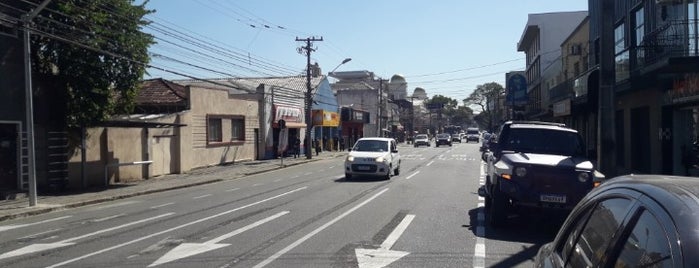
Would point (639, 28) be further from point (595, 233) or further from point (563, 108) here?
point (595, 233)

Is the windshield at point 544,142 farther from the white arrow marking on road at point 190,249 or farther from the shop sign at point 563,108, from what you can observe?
the shop sign at point 563,108

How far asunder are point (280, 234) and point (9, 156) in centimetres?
1308

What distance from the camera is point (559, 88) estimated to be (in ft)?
128

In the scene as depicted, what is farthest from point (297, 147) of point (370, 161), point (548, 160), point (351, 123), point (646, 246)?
point (646, 246)

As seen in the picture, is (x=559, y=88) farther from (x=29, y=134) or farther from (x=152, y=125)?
(x=29, y=134)

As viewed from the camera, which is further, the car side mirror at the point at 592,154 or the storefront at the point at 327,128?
the storefront at the point at 327,128

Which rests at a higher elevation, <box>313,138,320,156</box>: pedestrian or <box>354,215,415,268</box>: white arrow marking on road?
<box>313,138,320,156</box>: pedestrian

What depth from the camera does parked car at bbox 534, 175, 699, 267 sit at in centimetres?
213

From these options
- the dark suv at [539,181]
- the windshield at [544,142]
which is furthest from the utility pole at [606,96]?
the windshield at [544,142]

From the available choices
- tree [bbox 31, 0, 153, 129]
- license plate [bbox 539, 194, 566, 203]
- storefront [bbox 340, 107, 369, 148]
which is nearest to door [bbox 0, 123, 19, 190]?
tree [bbox 31, 0, 153, 129]

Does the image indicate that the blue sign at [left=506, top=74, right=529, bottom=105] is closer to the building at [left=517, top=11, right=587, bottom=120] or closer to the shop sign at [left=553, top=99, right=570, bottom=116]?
the shop sign at [left=553, top=99, right=570, bottom=116]

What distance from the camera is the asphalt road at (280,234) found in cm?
819

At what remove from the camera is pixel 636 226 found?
249 cm

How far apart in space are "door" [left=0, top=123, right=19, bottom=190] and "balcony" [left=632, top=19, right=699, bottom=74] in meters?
18.7
